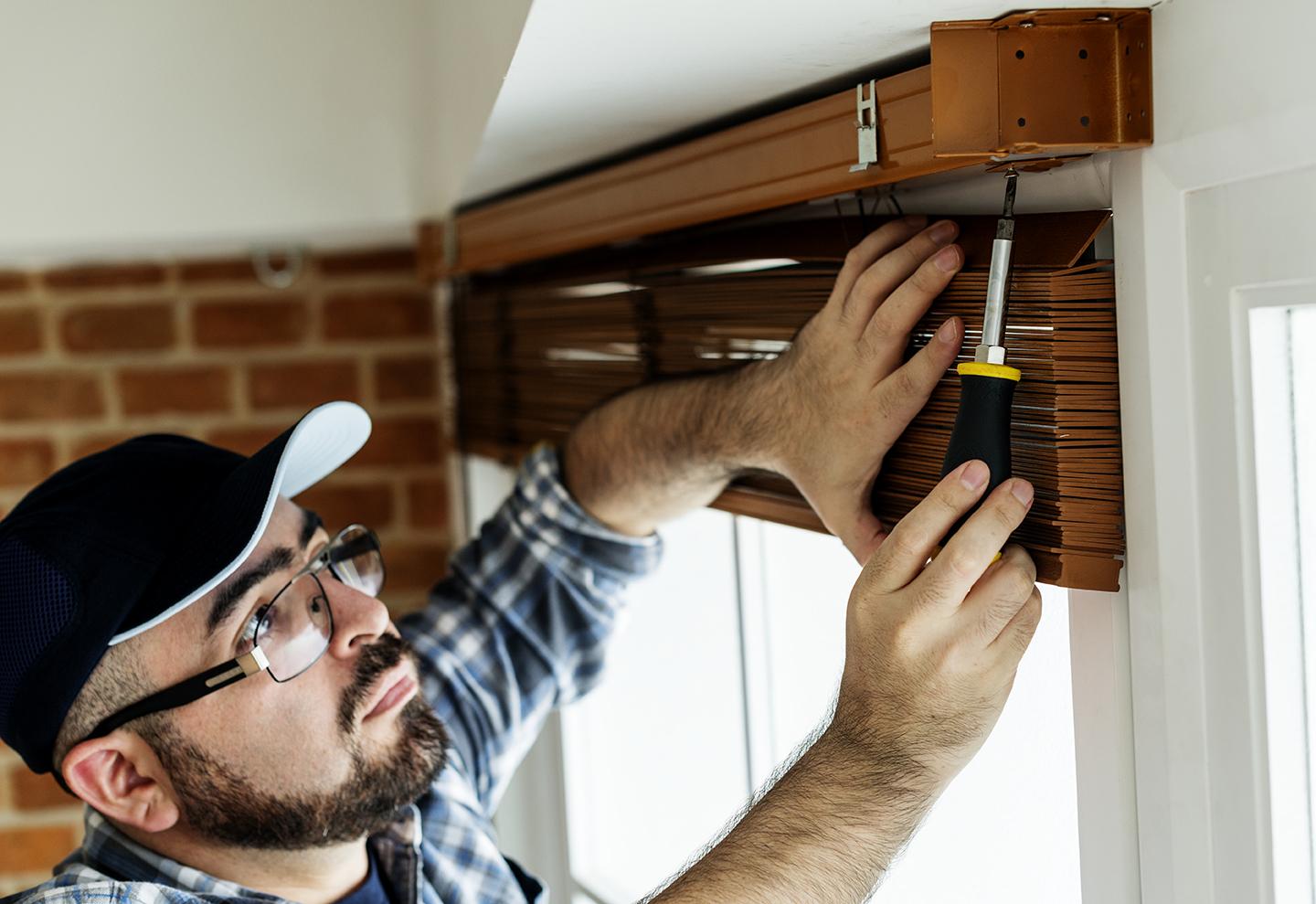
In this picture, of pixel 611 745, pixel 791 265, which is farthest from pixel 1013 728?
pixel 611 745

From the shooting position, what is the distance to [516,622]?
1.30 metres

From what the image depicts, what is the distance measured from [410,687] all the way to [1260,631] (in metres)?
0.73

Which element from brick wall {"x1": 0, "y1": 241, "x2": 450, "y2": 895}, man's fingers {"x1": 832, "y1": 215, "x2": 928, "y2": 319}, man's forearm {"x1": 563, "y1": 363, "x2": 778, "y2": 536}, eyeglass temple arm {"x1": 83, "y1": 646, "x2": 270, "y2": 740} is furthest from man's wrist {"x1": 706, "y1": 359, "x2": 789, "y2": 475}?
brick wall {"x1": 0, "y1": 241, "x2": 450, "y2": 895}

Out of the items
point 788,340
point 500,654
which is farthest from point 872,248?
point 500,654

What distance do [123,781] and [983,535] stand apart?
0.75 m

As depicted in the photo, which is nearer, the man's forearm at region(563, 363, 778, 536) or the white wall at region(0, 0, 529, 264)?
the man's forearm at region(563, 363, 778, 536)

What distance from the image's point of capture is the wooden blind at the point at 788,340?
689 mm

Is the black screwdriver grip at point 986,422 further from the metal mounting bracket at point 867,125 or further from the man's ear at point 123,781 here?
the man's ear at point 123,781

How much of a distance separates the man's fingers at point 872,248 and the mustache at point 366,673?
54cm

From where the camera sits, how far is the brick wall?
1869 millimetres

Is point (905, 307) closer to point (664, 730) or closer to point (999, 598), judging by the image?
point (999, 598)

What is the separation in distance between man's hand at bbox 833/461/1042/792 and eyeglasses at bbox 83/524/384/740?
1.67 ft

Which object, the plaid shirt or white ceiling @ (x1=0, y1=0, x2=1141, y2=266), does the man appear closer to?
the plaid shirt

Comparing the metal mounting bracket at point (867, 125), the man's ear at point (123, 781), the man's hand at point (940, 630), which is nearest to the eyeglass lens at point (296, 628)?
the man's ear at point (123, 781)
